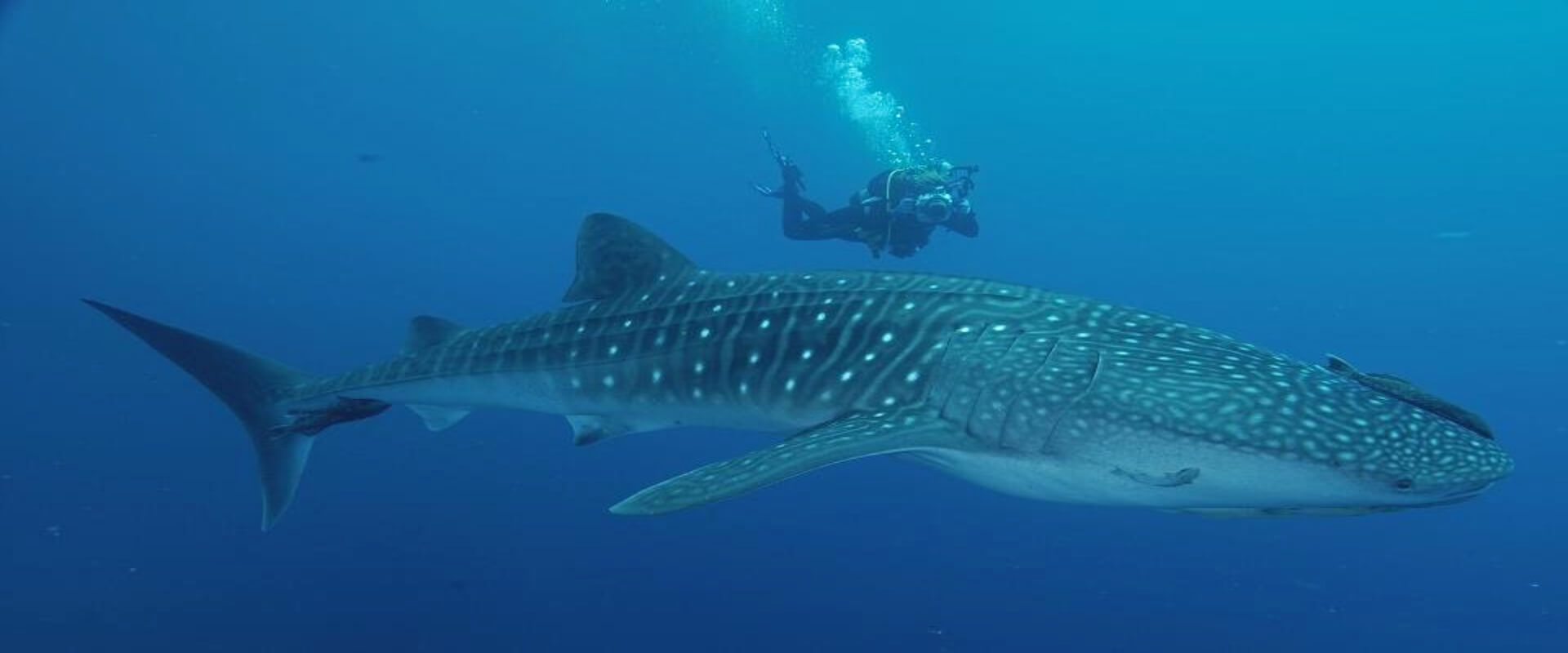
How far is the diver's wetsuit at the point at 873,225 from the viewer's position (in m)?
13.1

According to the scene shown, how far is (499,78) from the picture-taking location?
69.4 meters

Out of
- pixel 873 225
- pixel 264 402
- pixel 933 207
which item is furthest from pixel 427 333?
pixel 873 225

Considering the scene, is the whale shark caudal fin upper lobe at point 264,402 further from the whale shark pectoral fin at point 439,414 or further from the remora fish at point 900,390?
the whale shark pectoral fin at point 439,414

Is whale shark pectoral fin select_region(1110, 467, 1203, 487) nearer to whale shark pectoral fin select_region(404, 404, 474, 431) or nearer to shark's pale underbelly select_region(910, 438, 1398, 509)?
shark's pale underbelly select_region(910, 438, 1398, 509)

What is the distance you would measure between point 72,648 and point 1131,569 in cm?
1511

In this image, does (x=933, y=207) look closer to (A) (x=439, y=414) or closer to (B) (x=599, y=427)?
(B) (x=599, y=427)

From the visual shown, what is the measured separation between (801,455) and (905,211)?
31.0 feet

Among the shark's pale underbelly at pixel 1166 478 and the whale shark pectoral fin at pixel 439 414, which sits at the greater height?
the shark's pale underbelly at pixel 1166 478

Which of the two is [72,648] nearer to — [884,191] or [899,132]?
[884,191]

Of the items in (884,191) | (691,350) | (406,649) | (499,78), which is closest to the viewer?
(691,350)

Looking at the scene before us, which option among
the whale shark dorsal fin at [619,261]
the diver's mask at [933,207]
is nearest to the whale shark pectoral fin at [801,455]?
the whale shark dorsal fin at [619,261]

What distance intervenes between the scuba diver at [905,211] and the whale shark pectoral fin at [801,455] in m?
8.71

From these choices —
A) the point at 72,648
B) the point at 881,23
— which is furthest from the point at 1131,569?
the point at 881,23

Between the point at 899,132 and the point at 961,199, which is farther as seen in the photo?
the point at 899,132
